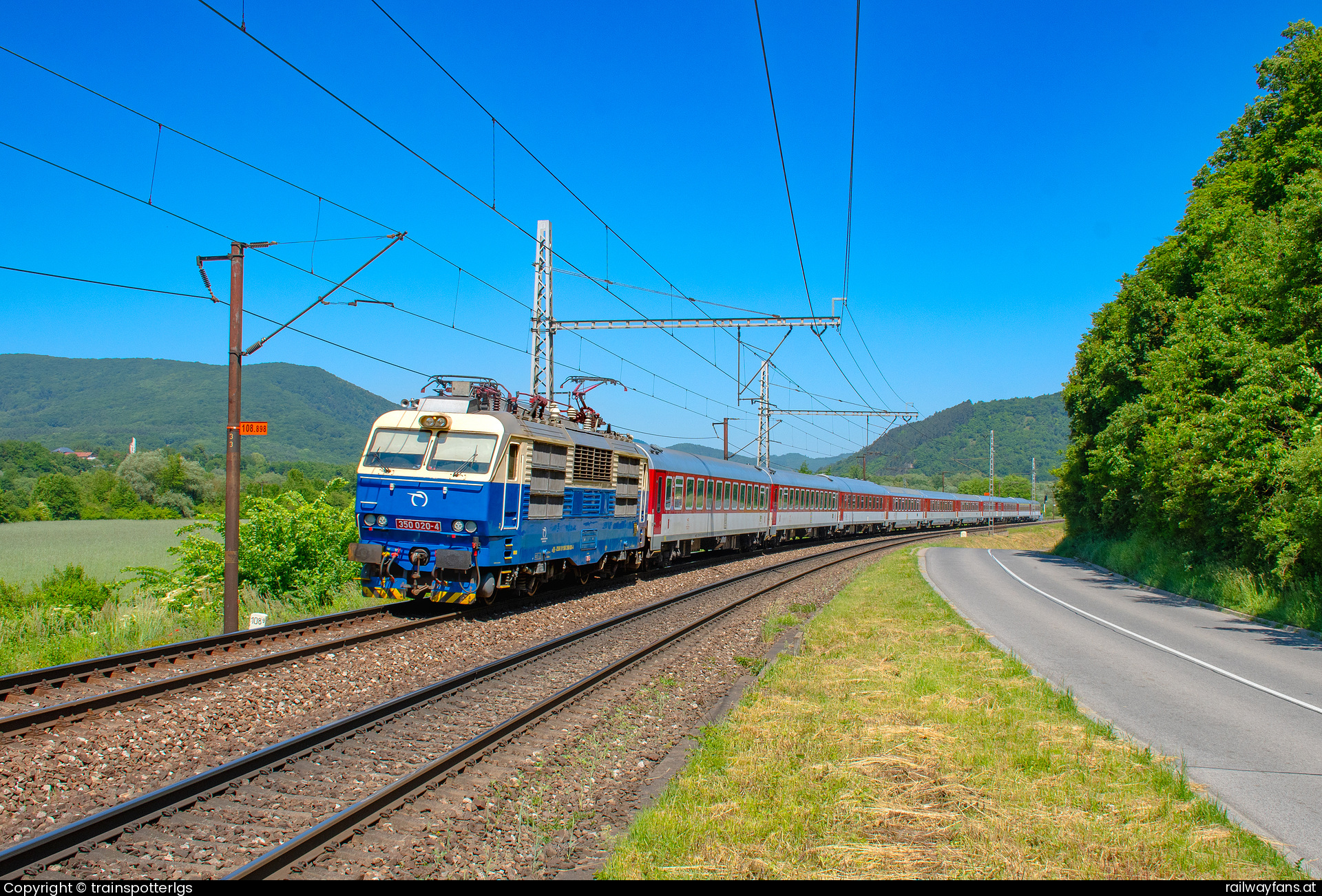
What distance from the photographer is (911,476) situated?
155 meters

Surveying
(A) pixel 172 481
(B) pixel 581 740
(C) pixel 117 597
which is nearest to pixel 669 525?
(C) pixel 117 597

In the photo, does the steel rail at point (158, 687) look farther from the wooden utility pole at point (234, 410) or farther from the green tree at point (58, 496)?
the green tree at point (58, 496)

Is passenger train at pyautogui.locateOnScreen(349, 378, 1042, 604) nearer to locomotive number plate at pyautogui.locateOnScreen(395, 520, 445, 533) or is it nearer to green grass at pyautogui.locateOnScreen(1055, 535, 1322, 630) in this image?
locomotive number plate at pyautogui.locateOnScreen(395, 520, 445, 533)

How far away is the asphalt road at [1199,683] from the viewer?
5.99 meters

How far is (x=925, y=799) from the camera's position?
5.56 metres

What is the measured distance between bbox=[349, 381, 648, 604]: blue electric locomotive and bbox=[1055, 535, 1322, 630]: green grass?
573 inches

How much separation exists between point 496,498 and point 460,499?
583mm

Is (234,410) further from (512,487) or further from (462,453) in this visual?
(512,487)

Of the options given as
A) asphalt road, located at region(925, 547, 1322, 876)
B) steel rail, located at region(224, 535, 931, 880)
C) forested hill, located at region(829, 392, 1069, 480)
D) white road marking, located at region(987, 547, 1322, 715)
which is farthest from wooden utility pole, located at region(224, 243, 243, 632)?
forested hill, located at region(829, 392, 1069, 480)

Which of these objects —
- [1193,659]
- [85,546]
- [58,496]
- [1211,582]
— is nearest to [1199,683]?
[1193,659]

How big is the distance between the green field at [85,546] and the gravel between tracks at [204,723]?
16942 mm

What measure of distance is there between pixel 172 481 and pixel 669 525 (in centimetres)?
6333

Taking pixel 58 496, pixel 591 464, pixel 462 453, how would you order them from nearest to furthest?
pixel 462 453 < pixel 591 464 < pixel 58 496

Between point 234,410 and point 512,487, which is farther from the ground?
point 234,410
